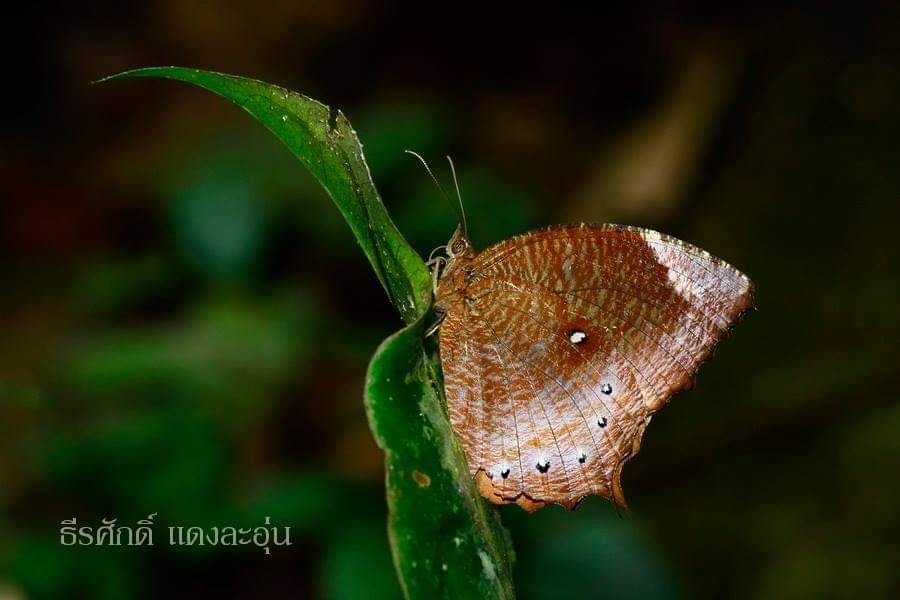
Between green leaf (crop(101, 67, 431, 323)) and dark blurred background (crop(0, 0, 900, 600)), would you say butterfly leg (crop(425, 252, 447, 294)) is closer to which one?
green leaf (crop(101, 67, 431, 323))

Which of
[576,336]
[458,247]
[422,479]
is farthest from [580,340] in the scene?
[422,479]

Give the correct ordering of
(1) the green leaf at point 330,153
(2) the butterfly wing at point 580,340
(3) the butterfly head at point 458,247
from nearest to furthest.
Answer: (1) the green leaf at point 330,153 < (2) the butterfly wing at point 580,340 < (3) the butterfly head at point 458,247

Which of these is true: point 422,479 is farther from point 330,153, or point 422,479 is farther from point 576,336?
point 576,336

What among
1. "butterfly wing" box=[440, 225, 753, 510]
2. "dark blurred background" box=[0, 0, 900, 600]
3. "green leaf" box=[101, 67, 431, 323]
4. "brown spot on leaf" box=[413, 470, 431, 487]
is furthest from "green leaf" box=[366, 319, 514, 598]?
"dark blurred background" box=[0, 0, 900, 600]

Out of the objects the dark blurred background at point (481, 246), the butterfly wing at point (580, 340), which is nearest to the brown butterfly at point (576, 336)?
the butterfly wing at point (580, 340)

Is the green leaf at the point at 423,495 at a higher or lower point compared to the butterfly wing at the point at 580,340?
lower

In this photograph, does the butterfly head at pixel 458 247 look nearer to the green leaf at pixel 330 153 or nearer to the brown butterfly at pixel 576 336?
the brown butterfly at pixel 576 336

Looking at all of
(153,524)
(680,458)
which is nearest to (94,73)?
(153,524)
